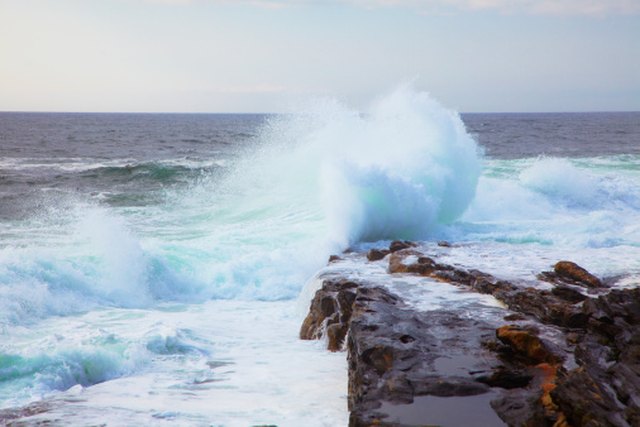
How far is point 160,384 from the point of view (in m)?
6.57

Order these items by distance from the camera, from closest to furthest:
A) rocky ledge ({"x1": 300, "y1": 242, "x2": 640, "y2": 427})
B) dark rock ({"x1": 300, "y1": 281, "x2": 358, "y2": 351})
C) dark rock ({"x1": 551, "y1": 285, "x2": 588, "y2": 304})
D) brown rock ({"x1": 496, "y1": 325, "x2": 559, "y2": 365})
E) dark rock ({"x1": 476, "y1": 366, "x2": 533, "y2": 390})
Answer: rocky ledge ({"x1": 300, "y1": 242, "x2": 640, "y2": 427})
dark rock ({"x1": 476, "y1": 366, "x2": 533, "y2": 390})
brown rock ({"x1": 496, "y1": 325, "x2": 559, "y2": 365})
dark rock ({"x1": 551, "y1": 285, "x2": 588, "y2": 304})
dark rock ({"x1": 300, "y1": 281, "x2": 358, "y2": 351})

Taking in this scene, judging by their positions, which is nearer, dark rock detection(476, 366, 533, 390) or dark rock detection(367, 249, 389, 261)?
dark rock detection(476, 366, 533, 390)

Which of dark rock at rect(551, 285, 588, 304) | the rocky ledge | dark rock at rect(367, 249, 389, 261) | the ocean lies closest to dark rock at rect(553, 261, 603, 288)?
the rocky ledge

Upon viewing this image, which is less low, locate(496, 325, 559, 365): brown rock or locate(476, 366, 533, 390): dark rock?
locate(496, 325, 559, 365): brown rock

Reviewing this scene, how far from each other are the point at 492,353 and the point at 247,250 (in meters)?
7.74

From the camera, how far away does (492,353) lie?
5.68 meters

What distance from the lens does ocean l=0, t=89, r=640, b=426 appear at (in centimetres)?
643

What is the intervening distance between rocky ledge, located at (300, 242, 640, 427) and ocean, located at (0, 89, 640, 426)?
610 millimetres

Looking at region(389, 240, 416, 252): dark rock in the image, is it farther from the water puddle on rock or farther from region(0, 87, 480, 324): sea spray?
the water puddle on rock

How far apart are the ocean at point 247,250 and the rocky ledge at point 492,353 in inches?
24.0

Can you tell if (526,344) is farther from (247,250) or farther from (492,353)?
(247,250)

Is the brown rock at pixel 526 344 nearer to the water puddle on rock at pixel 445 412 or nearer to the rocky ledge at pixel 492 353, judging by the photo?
the rocky ledge at pixel 492 353

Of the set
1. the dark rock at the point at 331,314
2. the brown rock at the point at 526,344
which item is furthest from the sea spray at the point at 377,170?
the brown rock at the point at 526,344

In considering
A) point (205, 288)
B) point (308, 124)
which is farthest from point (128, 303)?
point (308, 124)
